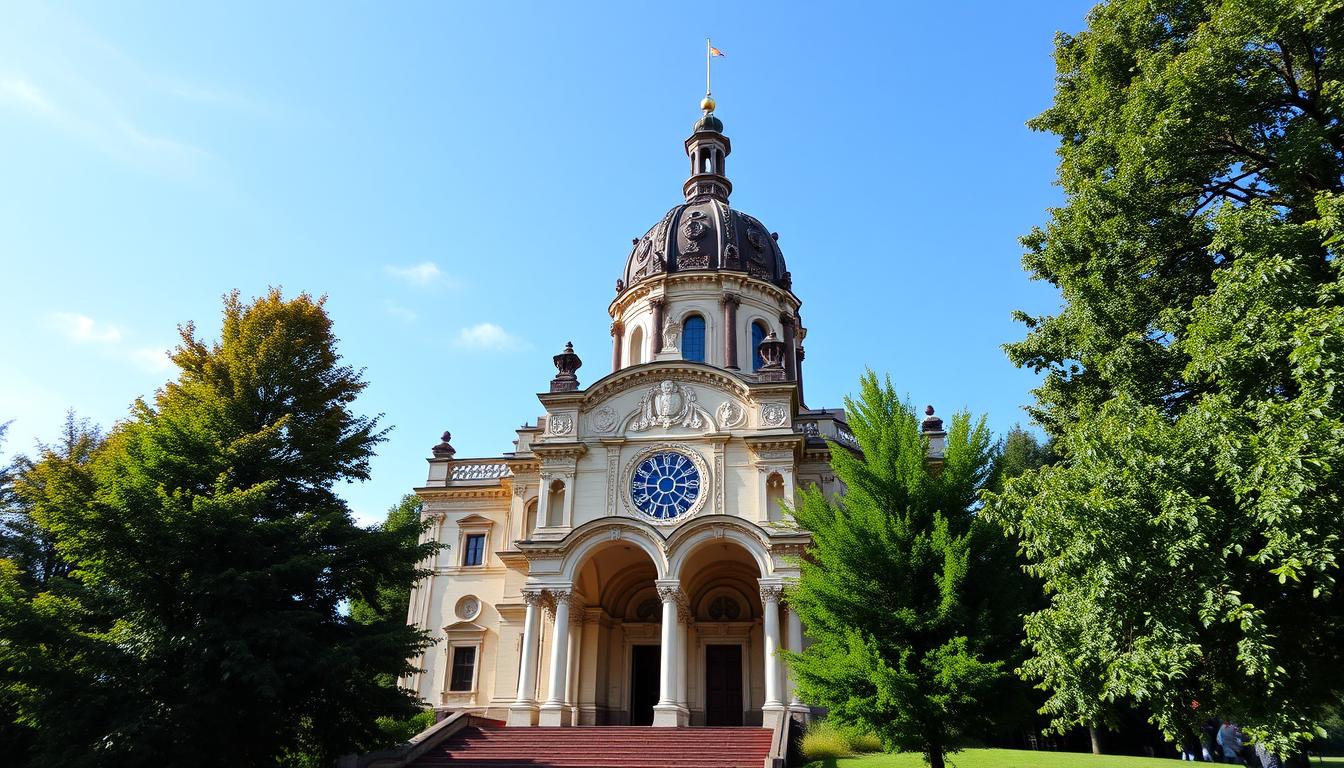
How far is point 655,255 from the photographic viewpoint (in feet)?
125

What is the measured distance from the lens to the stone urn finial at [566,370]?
30141mm

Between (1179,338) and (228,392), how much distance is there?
1939 cm

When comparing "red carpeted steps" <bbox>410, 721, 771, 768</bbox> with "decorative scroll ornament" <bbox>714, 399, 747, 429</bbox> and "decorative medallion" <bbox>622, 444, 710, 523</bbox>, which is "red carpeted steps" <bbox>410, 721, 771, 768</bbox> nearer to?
"decorative medallion" <bbox>622, 444, 710, 523</bbox>

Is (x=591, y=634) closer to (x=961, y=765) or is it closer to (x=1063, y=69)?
(x=961, y=765)

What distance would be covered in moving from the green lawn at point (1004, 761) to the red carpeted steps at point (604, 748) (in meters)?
2.44

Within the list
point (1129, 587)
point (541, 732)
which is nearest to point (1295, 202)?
point (1129, 587)

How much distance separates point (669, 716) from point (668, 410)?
10.3 metres

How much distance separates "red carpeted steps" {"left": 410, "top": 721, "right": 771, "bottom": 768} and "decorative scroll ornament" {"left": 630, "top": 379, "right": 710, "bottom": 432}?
10.5 meters

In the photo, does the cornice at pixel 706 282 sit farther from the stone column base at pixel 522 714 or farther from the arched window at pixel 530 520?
the stone column base at pixel 522 714

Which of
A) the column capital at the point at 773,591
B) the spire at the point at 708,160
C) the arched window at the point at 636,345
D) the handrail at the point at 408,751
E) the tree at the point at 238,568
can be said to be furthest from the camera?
the spire at the point at 708,160

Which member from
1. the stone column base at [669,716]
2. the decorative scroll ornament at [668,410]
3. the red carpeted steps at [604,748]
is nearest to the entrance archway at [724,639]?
the stone column base at [669,716]

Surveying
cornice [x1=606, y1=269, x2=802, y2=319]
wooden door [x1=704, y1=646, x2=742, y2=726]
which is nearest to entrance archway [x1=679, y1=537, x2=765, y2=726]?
wooden door [x1=704, y1=646, x2=742, y2=726]

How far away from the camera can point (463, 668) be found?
29.8m

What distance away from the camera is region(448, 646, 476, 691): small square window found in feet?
96.5
